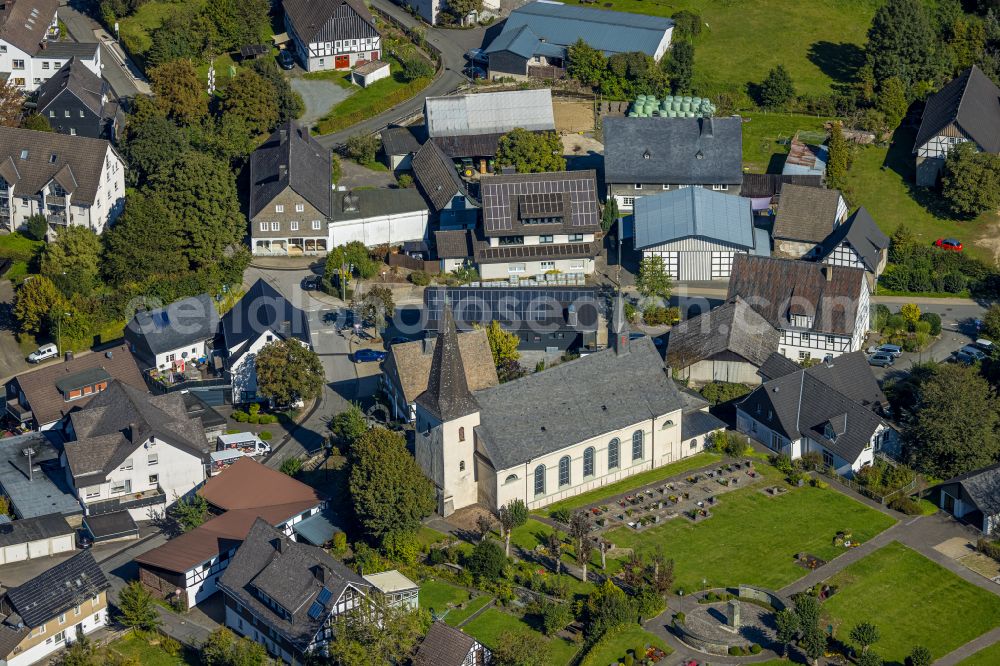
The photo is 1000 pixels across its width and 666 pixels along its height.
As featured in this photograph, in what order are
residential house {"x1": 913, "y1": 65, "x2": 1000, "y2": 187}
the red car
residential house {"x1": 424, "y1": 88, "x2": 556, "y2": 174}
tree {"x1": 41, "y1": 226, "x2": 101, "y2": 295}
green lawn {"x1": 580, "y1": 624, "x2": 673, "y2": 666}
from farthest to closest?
residential house {"x1": 424, "y1": 88, "x2": 556, "y2": 174} < residential house {"x1": 913, "y1": 65, "x2": 1000, "y2": 187} < the red car < tree {"x1": 41, "y1": 226, "x2": 101, "y2": 295} < green lawn {"x1": 580, "y1": 624, "x2": 673, "y2": 666}

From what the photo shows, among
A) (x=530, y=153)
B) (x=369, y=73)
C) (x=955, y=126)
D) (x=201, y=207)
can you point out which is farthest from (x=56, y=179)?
(x=955, y=126)

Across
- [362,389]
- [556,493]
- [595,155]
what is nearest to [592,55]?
[595,155]

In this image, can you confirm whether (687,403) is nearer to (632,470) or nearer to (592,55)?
(632,470)

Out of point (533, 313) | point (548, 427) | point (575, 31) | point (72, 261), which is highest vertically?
point (575, 31)

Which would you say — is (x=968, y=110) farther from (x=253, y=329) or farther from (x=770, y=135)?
(x=253, y=329)

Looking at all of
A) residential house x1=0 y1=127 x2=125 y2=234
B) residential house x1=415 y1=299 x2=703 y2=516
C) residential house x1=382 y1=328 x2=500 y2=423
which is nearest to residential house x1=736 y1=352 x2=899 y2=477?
residential house x1=415 y1=299 x2=703 y2=516

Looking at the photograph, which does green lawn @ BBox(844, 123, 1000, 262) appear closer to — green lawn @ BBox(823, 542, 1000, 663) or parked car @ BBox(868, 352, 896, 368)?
parked car @ BBox(868, 352, 896, 368)
